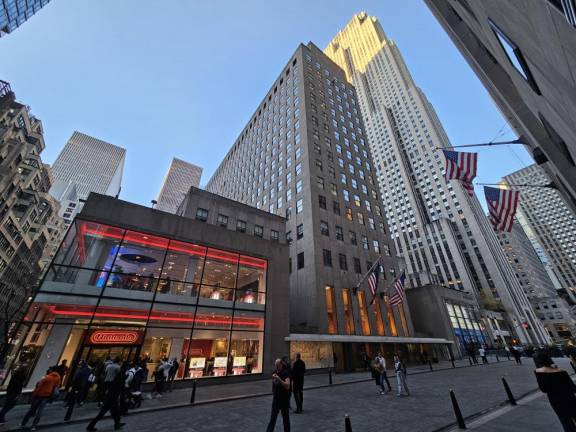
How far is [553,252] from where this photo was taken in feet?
476

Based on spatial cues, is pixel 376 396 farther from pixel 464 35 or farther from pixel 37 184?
pixel 37 184

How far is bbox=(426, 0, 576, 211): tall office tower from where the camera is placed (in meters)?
3.50

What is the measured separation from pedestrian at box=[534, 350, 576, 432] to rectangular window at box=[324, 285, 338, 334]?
77.9 feet

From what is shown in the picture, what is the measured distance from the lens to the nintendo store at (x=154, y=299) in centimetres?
1384

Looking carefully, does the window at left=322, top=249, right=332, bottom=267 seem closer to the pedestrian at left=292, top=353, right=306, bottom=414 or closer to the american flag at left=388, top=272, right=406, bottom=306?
the american flag at left=388, top=272, right=406, bottom=306

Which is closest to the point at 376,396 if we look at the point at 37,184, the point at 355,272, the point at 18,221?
the point at 355,272

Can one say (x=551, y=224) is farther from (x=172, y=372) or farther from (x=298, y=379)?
(x=172, y=372)

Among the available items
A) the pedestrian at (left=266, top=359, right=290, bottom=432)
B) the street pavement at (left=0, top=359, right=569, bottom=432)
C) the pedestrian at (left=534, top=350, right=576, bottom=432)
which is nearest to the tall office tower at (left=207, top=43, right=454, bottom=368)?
the street pavement at (left=0, top=359, right=569, bottom=432)

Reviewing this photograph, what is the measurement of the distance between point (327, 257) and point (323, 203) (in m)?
7.95

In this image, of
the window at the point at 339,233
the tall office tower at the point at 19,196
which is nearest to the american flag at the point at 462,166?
the window at the point at 339,233

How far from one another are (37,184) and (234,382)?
7644cm

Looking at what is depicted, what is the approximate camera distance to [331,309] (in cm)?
2856

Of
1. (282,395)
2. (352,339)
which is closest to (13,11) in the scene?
(282,395)

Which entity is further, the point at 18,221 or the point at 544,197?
the point at 544,197
